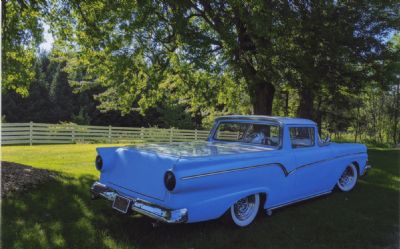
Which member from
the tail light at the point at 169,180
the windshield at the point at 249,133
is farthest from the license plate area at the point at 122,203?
the windshield at the point at 249,133

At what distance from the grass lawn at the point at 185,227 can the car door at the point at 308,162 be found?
35 centimetres

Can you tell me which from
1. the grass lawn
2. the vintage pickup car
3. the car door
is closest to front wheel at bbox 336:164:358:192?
the vintage pickup car

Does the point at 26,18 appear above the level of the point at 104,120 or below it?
above

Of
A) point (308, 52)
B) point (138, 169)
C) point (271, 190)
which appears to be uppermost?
point (308, 52)

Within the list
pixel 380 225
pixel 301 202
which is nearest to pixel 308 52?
pixel 301 202

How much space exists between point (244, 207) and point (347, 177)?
3550mm

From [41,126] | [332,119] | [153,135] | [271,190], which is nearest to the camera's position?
[271,190]

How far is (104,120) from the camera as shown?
42281 millimetres

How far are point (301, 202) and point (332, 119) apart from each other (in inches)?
972

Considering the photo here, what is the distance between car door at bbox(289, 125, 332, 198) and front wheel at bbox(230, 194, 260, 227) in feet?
2.81

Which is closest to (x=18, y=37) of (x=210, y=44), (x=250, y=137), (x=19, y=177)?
(x=19, y=177)

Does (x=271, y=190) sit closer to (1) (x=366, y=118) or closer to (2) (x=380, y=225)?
(2) (x=380, y=225)

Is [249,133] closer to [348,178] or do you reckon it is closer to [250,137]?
[250,137]

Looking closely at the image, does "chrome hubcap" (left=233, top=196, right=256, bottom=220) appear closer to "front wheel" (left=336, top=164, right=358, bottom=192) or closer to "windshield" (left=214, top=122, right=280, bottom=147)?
"windshield" (left=214, top=122, right=280, bottom=147)
